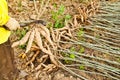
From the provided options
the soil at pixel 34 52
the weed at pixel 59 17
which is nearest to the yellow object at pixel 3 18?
the soil at pixel 34 52

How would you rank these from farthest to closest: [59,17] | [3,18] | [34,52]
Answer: [59,17] < [34,52] < [3,18]

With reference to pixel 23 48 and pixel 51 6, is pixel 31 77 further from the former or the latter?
pixel 51 6

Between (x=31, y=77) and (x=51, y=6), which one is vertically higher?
(x=51, y=6)

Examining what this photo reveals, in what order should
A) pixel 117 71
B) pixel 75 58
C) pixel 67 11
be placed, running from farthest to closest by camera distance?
pixel 67 11 < pixel 75 58 < pixel 117 71

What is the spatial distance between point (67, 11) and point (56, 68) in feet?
3.44

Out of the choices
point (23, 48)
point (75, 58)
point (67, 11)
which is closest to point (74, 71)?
point (75, 58)

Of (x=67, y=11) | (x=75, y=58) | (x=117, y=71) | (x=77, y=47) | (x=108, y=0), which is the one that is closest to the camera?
(x=117, y=71)

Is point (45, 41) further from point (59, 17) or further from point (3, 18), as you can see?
point (3, 18)

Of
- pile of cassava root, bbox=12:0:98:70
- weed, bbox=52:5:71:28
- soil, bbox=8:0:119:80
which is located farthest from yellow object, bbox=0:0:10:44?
weed, bbox=52:5:71:28

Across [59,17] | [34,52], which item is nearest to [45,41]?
[34,52]

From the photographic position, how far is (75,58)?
2.59 m

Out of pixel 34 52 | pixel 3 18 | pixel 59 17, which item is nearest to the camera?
pixel 3 18

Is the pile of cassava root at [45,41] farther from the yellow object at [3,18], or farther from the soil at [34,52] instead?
the yellow object at [3,18]

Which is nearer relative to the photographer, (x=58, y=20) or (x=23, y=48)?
(x=23, y=48)
